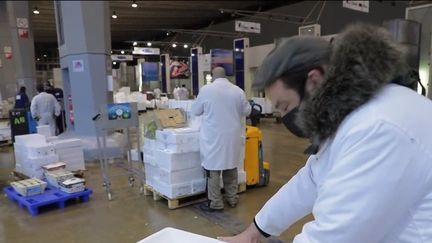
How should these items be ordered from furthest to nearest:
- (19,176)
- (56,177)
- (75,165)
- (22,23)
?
(22,23) → (75,165) → (19,176) → (56,177)

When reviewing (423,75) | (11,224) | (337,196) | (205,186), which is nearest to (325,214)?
(337,196)

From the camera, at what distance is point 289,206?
103 centimetres

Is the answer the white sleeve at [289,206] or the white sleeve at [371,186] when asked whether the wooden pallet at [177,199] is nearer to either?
the white sleeve at [289,206]

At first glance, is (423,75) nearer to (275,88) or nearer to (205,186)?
(205,186)

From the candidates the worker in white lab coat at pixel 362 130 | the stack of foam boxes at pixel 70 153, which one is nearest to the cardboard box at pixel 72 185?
the stack of foam boxes at pixel 70 153

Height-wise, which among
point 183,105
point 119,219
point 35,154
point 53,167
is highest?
point 183,105

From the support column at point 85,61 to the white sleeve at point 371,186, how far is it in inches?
174

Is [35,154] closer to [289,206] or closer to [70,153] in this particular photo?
[70,153]

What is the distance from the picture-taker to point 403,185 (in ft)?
2.01

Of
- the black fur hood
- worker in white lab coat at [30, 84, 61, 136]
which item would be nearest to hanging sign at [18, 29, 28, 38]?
worker in white lab coat at [30, 84, 61, 136]

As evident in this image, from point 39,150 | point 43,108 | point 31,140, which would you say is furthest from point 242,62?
point 39,150

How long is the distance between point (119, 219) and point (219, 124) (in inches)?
52.0

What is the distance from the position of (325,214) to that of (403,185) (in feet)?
0.48

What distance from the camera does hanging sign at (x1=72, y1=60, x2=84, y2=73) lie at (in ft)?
17.2
